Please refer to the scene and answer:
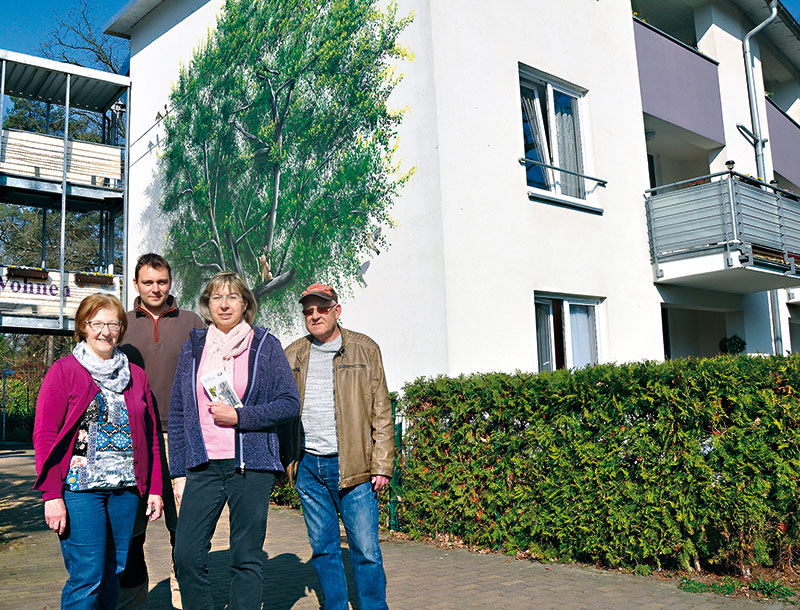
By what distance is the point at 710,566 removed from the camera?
5.69 meters

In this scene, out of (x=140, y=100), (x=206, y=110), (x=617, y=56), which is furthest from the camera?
(x=140, y=100)

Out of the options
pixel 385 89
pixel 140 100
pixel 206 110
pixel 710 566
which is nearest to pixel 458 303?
pixel 385 89

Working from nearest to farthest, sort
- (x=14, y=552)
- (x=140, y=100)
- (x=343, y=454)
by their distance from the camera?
(x=343, y=454) → (x=14, y=552) → (x=140, y=100)

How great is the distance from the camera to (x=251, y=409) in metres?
3.79

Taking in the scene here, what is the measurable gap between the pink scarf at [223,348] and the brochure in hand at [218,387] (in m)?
0.06

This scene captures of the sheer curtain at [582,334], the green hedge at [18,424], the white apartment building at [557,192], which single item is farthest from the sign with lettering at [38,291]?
the sheer curtain at [582,334]

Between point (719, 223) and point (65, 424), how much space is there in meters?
9.74

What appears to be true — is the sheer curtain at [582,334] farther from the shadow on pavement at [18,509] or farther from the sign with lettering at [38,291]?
the sign with lettering at [38,291]

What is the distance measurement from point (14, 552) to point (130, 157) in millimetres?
10642

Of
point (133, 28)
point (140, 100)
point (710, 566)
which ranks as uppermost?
point (133, 28)

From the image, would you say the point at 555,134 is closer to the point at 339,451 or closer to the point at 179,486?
the point at 339,451

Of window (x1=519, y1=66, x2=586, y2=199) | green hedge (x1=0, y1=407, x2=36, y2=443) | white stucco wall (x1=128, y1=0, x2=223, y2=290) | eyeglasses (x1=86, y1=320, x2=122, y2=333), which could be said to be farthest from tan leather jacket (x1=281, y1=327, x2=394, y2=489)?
green hedge (x1=0, y1=407, x2=36, y2=443)

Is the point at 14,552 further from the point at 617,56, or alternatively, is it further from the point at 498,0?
the point at 617,56

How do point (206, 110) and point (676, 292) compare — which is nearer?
point (676, 292)
